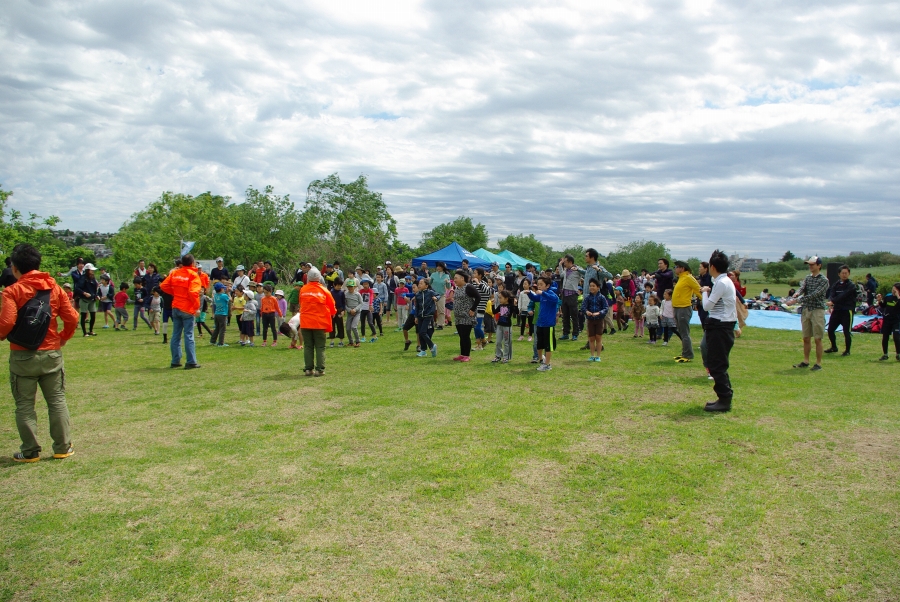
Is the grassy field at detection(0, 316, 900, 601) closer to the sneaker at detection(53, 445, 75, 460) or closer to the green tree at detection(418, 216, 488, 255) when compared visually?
the sneaker at detection(53, 445, 75, 460)

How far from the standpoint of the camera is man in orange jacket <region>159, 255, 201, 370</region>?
1052cm

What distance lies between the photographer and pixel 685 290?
10602 millimetres

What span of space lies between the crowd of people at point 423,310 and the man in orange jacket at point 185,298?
0.07 ft

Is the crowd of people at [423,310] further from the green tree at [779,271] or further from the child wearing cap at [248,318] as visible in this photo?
the green tree at [779,271]

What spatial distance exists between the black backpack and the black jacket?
13791 millimetres

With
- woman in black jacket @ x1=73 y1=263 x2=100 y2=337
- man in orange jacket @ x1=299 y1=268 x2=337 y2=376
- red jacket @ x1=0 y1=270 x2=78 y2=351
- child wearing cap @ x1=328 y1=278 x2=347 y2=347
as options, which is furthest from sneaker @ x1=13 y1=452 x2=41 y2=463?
woman in black jacket @ x1=73 y1=263 x2=100 y2=337

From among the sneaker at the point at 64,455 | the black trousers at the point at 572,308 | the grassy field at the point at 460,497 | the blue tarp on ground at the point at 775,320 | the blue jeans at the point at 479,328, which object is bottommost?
the grassy field at the point at 460,497

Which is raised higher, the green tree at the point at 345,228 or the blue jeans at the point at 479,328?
the green tree at the point at 345,228

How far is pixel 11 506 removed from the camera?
15.1ft

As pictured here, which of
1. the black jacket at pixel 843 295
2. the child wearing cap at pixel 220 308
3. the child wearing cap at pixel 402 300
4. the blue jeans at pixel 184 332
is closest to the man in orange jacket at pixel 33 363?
the blue jeans at pixel 184 332

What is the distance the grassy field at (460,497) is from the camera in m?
3.53

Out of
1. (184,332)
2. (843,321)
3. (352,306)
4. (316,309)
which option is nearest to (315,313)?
(316,309)

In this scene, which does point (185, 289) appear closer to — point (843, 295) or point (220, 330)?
point (220, 330)

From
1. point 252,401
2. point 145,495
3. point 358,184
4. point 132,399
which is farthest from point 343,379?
point 358,184
